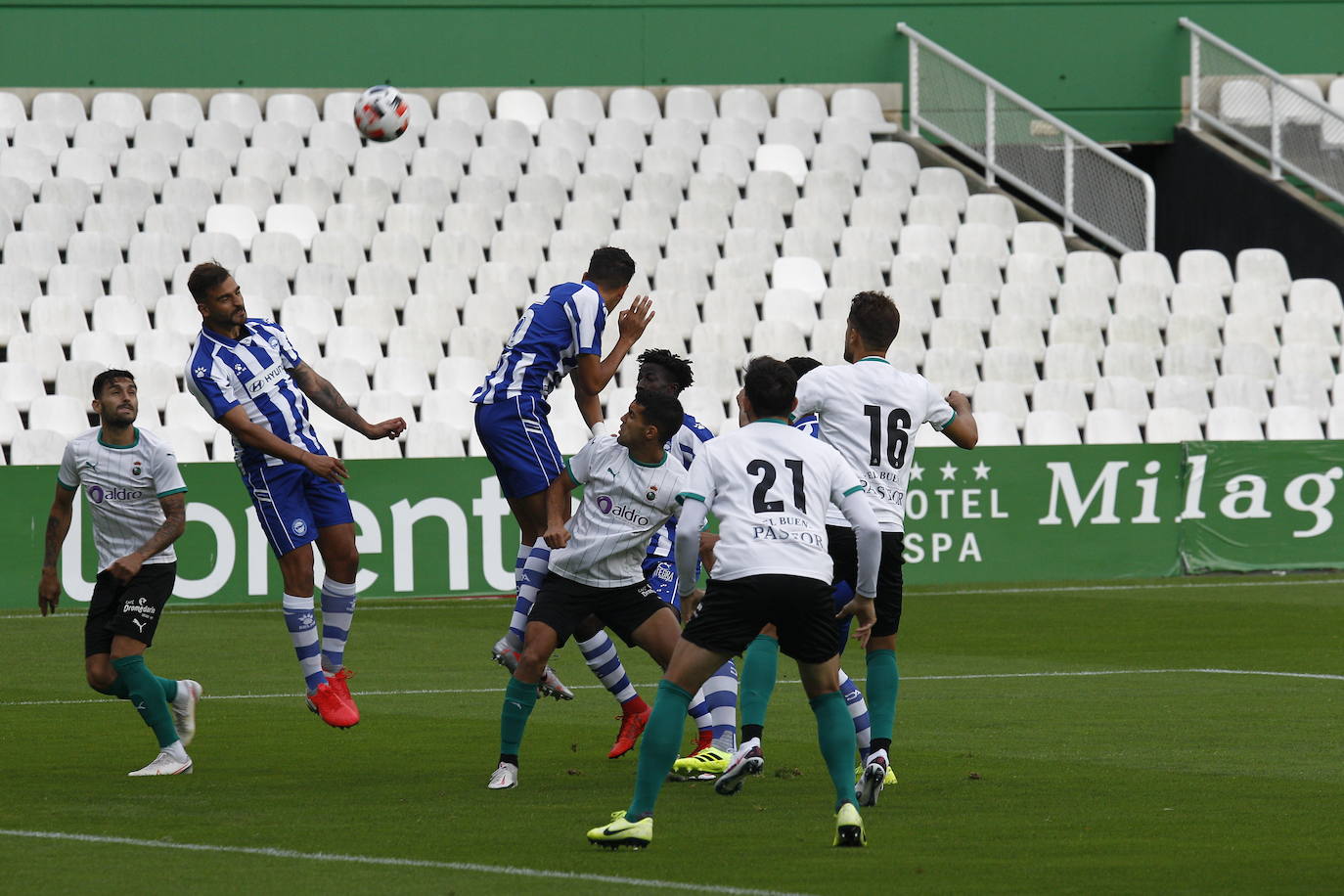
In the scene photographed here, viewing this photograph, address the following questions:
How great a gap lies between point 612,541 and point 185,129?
15.5 meters

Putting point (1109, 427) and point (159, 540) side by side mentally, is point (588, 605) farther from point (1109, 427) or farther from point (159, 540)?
point (1109, 427)

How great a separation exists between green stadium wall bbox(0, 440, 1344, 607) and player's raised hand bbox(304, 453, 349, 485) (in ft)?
26.6

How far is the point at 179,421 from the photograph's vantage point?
17875 millimetres

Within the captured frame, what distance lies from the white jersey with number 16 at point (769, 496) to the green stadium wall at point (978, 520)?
10.6 meters

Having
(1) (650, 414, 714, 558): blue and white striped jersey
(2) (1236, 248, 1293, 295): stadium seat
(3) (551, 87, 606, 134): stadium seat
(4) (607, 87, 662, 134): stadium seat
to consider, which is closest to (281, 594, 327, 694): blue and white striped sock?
(1) (650, 414, 714, 558): blue and white striped jersey

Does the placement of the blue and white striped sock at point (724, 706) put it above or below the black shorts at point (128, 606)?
below

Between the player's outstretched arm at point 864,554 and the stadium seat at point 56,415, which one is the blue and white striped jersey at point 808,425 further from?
the stadium seat at point 56,415

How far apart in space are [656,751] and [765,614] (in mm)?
595

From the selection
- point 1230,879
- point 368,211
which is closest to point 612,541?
point 1230,879

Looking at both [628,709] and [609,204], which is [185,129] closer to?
[609,204]

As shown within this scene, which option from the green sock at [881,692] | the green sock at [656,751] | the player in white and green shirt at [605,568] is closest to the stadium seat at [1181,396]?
the green sock at [881,692]

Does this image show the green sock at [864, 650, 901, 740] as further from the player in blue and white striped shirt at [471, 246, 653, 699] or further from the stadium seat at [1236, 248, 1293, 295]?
the stadium seat at [1236, 248, 1293, 295]

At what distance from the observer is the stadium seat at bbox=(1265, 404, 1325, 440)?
20.5 m

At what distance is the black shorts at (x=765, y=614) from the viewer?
657 cm
